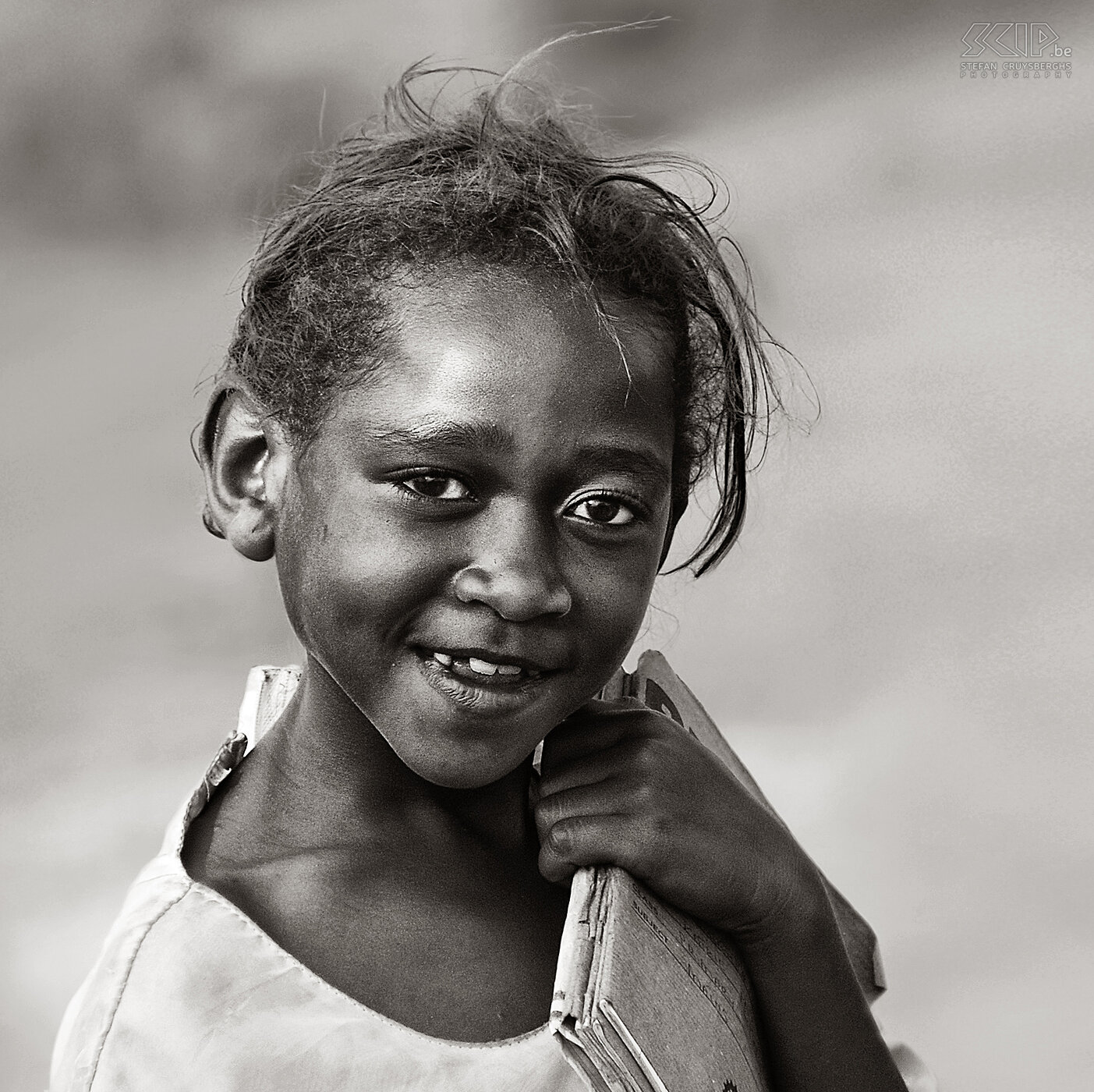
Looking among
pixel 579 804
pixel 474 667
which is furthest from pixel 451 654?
pixel 579 804

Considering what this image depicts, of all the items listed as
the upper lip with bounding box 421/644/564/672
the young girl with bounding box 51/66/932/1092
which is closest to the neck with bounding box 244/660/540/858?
the young girl with bounding box 51/66/932/1092

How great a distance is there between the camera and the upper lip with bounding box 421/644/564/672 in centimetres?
75

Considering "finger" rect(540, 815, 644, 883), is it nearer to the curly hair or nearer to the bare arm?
the bare arm

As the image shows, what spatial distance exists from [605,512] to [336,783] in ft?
0.72

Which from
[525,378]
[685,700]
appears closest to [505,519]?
[525,378]

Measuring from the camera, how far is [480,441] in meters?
0.74

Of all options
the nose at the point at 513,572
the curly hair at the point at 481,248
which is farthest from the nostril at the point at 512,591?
the curly hair at the point at 481,248

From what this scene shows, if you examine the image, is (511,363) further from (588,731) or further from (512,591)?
(588,731)

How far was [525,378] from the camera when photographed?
744 millimetres

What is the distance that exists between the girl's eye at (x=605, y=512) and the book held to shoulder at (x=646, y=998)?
17cm

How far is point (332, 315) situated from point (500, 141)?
14 cm

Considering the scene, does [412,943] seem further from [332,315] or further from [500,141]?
[500,141]

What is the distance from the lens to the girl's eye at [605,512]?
77 cm

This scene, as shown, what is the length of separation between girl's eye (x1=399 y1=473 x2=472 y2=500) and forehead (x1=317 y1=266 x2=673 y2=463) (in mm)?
27
